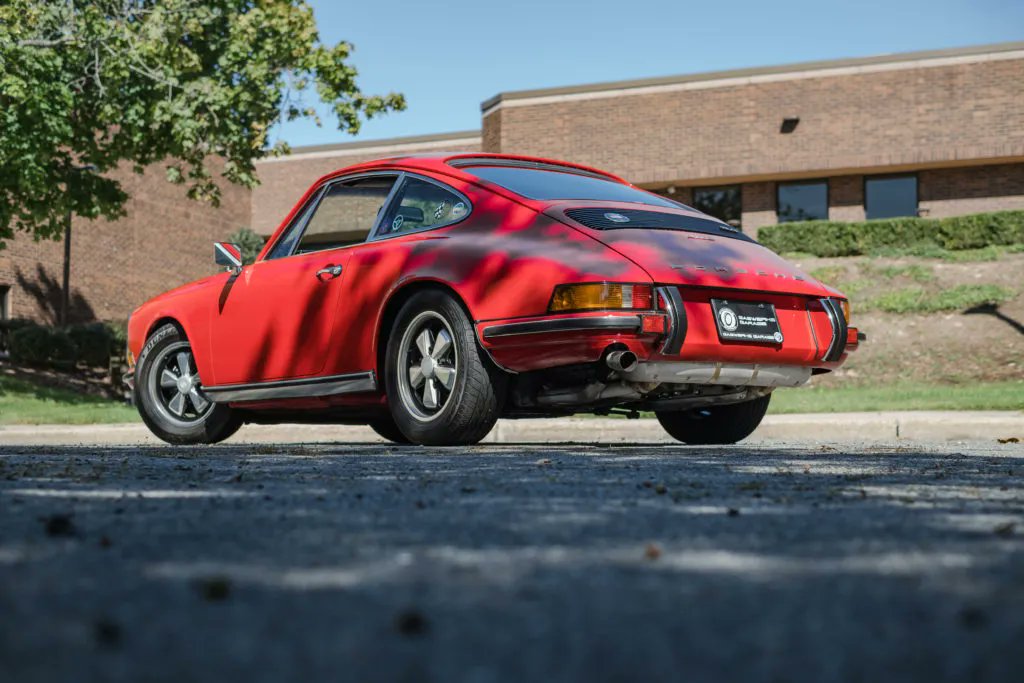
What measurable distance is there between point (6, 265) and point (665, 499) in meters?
26.7

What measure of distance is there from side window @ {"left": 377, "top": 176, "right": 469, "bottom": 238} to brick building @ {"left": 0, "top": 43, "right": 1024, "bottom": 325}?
21655 mm

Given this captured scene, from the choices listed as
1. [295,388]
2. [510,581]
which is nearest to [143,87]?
[295,388]

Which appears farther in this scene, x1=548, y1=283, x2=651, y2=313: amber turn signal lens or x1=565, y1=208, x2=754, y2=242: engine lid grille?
x1=565, y1=208, x2=754, y2=242: engine lid grille

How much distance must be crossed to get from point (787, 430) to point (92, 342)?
1655 centimetres

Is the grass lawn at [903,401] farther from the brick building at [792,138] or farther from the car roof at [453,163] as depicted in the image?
the brick building at [792,138]

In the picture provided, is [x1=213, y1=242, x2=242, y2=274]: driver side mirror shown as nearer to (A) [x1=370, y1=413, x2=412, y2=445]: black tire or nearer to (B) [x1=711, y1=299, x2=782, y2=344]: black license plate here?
(A) [x1=370, y1=413, x2=412, y2=445]: black tire

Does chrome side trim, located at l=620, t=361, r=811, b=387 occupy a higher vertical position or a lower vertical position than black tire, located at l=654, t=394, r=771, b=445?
higher

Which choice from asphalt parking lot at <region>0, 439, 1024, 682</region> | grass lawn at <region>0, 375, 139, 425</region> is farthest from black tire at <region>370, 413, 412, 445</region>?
grass lawn at <region>0, 375, 139, 425</region>

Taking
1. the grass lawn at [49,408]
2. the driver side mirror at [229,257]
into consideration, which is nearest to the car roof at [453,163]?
the driver side mirror at [229,257]

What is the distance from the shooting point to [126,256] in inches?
1235

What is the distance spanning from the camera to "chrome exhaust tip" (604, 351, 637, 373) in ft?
17.2

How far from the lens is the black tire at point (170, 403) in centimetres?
757

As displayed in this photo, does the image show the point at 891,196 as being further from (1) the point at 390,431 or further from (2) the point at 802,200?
(1) the point at 390,431

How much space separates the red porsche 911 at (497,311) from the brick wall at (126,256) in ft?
72.9
